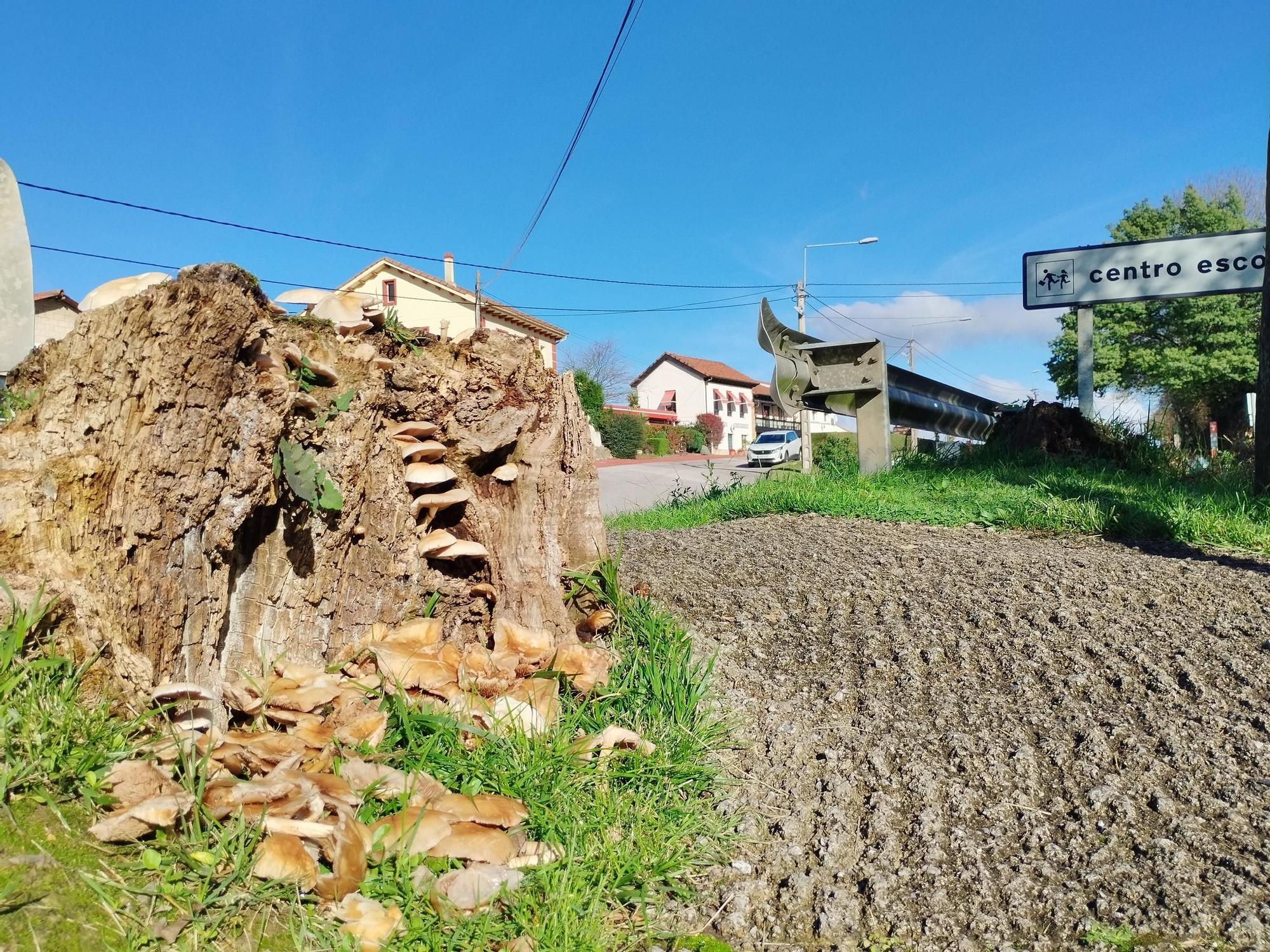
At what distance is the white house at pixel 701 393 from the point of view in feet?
237

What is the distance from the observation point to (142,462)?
212 centimetres

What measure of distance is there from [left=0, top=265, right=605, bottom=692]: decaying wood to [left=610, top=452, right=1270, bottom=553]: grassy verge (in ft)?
10.7

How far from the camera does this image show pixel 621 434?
46281mm

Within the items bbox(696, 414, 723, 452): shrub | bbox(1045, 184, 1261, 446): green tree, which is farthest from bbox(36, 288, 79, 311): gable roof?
bbox(696, 414, 723, 452): shrub

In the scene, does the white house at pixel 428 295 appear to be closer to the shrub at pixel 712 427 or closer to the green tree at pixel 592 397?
the green tree at pixel 592 397

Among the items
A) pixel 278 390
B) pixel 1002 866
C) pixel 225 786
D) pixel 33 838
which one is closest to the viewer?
pixel 33 838

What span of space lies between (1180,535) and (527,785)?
4526 millimetres

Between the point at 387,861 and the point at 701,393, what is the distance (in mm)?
71336

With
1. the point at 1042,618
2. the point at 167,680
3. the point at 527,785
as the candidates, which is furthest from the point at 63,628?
the point at 1042,618

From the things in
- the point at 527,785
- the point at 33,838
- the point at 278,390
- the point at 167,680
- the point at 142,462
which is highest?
the point at 278,390

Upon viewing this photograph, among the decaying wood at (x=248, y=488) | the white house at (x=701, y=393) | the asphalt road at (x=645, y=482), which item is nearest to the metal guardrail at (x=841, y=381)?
the asphalt road at (x=645, y=482)

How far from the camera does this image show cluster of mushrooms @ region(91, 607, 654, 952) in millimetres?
1717

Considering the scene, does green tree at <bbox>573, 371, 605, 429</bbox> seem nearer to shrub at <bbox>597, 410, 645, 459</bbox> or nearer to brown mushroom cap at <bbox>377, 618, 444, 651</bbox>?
shrub at <bbox>597, 410, 645, 459</bbox>

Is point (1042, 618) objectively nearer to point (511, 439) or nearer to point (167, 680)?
point (511, 439)
